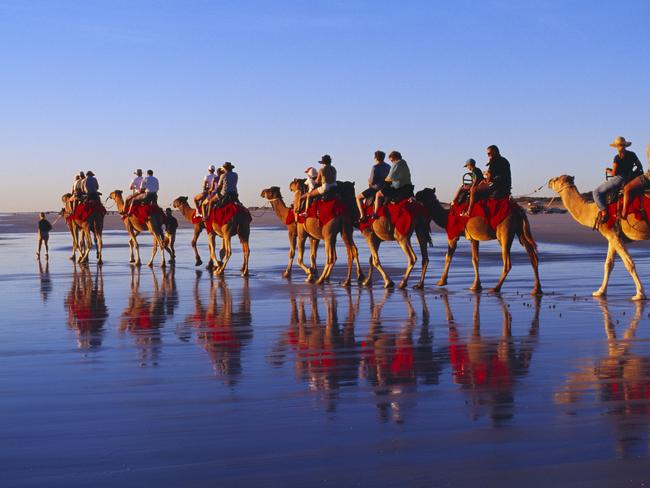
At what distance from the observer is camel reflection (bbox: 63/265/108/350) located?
1168 cm

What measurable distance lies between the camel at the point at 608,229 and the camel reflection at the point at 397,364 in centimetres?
413

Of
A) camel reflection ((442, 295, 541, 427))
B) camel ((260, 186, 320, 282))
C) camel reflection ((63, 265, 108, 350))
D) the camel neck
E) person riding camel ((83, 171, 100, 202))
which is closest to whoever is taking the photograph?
camel reflection ((442, 295, 541, 427))

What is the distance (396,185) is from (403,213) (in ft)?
1.71

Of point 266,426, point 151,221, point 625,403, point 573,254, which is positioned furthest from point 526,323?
point 573,254

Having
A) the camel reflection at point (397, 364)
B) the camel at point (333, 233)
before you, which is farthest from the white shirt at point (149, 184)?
the camel reflection at point (397, 364)

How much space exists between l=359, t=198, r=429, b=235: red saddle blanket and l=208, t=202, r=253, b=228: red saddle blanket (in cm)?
547

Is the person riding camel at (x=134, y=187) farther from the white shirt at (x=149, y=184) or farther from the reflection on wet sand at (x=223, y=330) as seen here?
the reflection on wet sand at (x=223, y=330)

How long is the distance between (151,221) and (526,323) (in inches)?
671

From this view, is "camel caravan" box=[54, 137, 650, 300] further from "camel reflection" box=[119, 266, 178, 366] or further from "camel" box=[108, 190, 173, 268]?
"camel reflection" box=[119, 266, 178, 366]

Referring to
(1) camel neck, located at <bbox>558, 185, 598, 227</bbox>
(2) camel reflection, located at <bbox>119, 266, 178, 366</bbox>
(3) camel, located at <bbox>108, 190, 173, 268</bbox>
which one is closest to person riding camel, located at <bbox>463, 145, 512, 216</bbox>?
(1) camel neck, located at <bbox>558, 185, 598, 227</bbox>

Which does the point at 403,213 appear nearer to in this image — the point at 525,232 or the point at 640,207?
the point at 525,232

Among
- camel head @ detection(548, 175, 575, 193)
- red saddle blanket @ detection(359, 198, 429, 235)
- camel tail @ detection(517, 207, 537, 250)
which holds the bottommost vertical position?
camel tail @ detection(517, 207, 537, 250)

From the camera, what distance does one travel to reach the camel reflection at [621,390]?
20.8ft

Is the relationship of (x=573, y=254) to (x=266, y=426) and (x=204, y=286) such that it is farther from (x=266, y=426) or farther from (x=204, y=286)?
(x=266, y=426)
